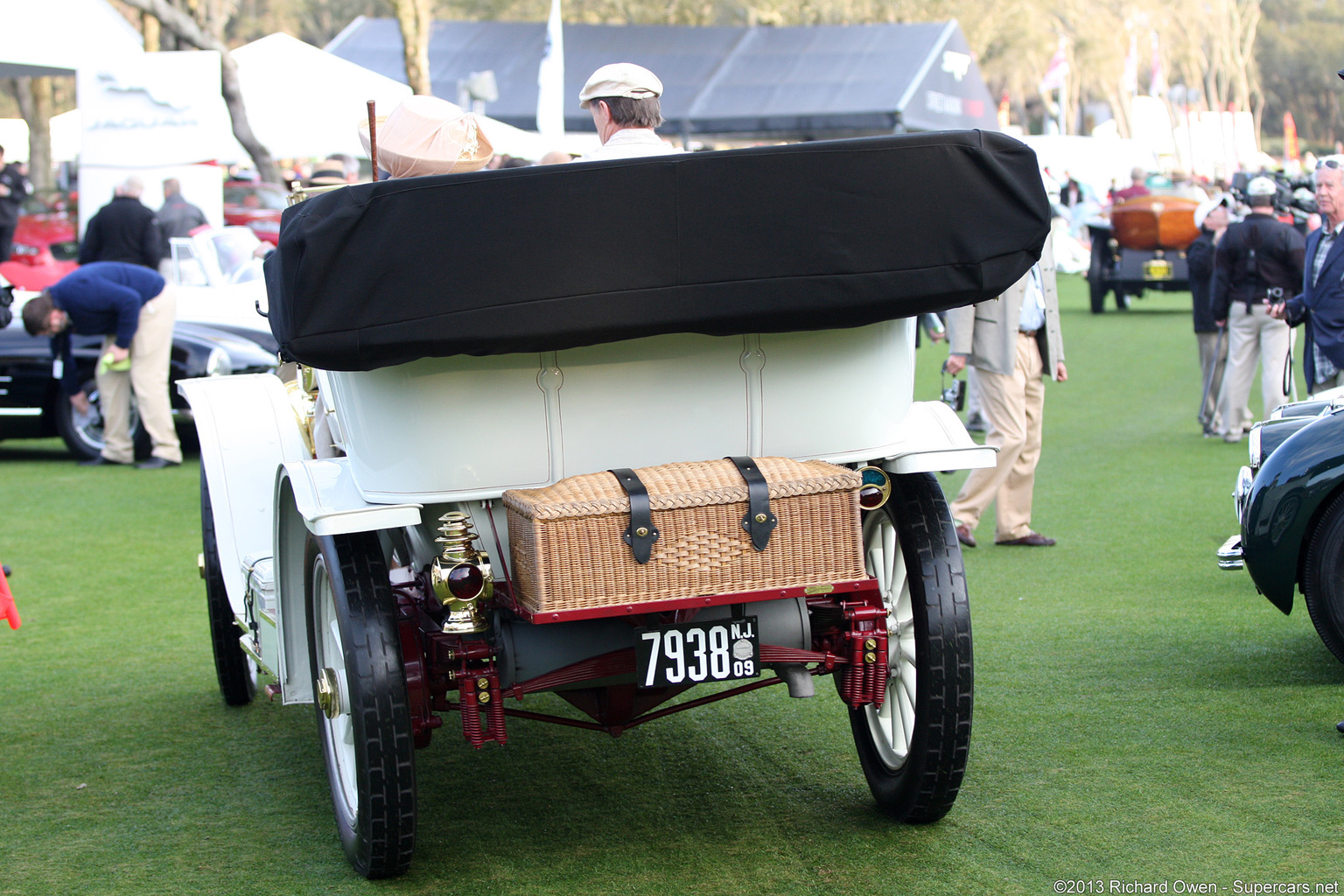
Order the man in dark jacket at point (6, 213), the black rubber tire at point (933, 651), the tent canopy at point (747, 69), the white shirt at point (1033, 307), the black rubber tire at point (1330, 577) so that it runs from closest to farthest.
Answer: the black rubber tire at point (933, 651), the black rubber tire at point (1330, 577), the white shirt at point (1033, 307), the man in dark jacket at point (6, 213), the tent canopy at point (747, 69)

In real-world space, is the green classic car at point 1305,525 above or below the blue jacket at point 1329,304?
below

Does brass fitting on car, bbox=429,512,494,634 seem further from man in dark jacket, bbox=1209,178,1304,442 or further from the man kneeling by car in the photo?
man in dark jacket, bbox=1209,178,1304,442

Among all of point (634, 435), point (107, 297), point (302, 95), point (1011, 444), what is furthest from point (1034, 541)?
point (302, 95)

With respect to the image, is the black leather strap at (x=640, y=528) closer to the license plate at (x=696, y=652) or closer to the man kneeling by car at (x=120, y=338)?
the license plate at (x=696, y=652)

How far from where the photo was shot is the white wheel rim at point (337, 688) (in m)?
4.01

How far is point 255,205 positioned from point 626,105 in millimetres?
22477

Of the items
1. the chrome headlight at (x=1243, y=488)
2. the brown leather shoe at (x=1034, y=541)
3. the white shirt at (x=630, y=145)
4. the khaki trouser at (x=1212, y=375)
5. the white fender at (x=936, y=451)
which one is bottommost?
the brown leather shoe at (x=1034, y=541)

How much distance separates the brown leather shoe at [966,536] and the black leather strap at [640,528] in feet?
16.6

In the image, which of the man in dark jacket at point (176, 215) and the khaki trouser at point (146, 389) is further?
the man in dark jacket at point (176, 215)

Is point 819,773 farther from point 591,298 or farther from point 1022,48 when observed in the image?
point 1022,48

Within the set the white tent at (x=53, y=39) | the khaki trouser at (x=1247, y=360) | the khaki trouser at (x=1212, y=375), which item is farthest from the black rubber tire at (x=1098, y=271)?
the white tent at (x=53, y=39)

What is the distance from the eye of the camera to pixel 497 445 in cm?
360

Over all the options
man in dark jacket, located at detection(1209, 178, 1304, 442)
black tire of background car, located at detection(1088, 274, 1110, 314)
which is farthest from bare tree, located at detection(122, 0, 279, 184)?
man in dark jacket, located at detection(1209, 178, 1304, 442)

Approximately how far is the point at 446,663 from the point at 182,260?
11490mm
